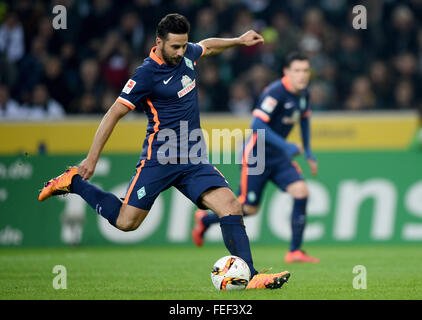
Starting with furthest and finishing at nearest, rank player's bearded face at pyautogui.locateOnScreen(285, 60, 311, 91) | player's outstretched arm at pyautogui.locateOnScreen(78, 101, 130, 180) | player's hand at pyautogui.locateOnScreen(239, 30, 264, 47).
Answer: player's bearded face at pyautogui.locateOnScreen(285, 60, 311, 91)
player's hand at pyautogui.locateOnScreen(239, 30, 264, 47)
player's outstretched arm at pyautogui.locateOnScreen(78, 101, 130, 180)

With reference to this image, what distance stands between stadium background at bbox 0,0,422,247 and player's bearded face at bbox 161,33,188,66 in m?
6.03

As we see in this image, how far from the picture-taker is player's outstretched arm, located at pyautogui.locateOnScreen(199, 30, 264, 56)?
8.00 meters

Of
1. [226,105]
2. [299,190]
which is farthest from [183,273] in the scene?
[226,105]

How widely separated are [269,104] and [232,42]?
8.38 feet

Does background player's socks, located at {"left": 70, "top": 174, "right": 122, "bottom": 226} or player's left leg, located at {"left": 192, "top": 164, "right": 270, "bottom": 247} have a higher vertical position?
background player's socks, located at {"left": 70, "top": 174, "right": 122, "bottom": 226}

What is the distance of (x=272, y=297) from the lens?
670 cm

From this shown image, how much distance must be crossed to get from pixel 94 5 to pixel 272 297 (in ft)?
38.6

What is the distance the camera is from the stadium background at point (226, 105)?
13.2 m

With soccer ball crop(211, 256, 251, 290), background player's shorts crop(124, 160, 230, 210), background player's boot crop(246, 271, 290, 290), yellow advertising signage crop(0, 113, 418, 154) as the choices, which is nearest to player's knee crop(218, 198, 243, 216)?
background player's shorts crop(124, 160, 230, 210)

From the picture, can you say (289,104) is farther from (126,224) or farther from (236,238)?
(126,224)

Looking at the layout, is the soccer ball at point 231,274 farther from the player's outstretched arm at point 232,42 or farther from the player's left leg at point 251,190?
the player's left leg at point 251,190

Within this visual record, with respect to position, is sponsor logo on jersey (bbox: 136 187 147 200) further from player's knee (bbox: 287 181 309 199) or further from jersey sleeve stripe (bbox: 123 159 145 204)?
player's knee (bbox: 287 181 309 199)

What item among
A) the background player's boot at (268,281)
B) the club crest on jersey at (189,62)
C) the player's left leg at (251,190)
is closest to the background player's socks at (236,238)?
the background player's boot at (268,281)

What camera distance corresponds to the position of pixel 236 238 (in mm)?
7441
